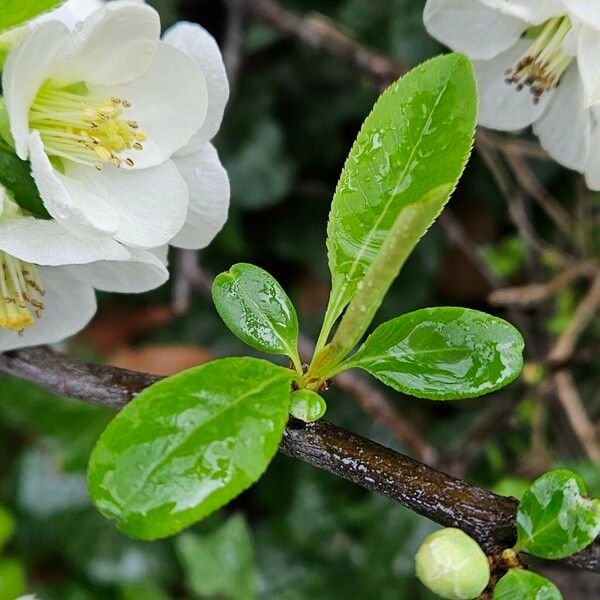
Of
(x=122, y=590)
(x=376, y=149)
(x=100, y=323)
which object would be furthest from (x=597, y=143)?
(x=100, y=323)

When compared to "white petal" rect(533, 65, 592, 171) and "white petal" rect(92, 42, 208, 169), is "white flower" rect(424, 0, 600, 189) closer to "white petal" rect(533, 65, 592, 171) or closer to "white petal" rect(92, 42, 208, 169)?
"white petal" rect(533, 65, 592, 171)

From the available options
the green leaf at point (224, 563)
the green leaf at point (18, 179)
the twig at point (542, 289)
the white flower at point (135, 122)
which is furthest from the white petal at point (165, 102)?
the green leaf at point (224, 563)

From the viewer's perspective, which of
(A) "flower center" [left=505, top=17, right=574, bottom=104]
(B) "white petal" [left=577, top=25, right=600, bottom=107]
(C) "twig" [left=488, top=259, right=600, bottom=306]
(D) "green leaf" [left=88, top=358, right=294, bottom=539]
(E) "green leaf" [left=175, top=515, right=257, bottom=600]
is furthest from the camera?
(E) "green leaf" [left=175, top=515, right=257, bottom=600]

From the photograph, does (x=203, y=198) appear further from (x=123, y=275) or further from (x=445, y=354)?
(x=445, y=354)

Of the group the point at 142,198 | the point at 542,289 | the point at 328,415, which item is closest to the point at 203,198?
the point at 142,198

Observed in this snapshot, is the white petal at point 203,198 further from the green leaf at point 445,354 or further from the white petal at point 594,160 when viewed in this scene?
the white petal at point 594,160

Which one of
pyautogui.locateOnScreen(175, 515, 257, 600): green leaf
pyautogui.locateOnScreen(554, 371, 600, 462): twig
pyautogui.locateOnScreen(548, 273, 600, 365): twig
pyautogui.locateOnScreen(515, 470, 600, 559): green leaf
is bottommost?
pyautogui.locateOnScreen(175, 515, 257, 600): green leaf

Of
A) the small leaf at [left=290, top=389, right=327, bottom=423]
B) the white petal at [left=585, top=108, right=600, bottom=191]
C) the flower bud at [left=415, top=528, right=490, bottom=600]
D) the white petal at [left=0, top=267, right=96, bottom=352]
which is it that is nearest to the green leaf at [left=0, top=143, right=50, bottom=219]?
the white petal at [left=0, top=267, right=96, bottom=352]
